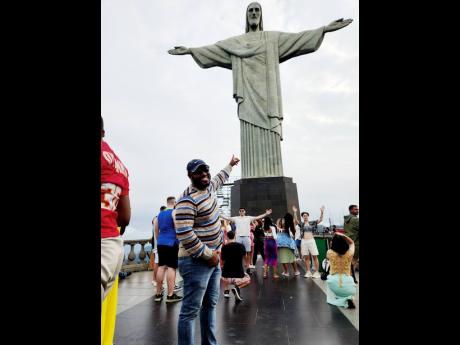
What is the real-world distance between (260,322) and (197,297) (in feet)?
6.74

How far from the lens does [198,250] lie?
94.4 inches

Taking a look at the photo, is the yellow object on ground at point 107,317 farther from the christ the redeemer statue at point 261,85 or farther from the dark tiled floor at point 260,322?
the christ the redeemer statue at point 261,85

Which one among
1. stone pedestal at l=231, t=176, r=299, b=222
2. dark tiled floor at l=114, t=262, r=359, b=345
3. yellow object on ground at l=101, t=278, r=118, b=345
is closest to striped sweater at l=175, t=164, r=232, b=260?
yellow object on ground at l=101, t=278, r=118, b=345

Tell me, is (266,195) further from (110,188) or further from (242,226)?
(110,188)

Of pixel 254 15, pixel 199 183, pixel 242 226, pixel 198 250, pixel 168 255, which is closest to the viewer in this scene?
pixel 198 250

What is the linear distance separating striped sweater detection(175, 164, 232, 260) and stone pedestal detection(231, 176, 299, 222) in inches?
396

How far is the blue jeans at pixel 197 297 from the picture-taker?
2.41m

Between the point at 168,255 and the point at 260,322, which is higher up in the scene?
the point at 168,255

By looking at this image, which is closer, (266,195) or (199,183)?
(199,183)

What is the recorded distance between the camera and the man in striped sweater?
2.41 meters

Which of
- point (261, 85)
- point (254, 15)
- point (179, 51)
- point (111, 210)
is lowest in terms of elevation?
point (111, 210)

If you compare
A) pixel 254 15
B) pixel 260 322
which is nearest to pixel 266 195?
pixel 254 15
